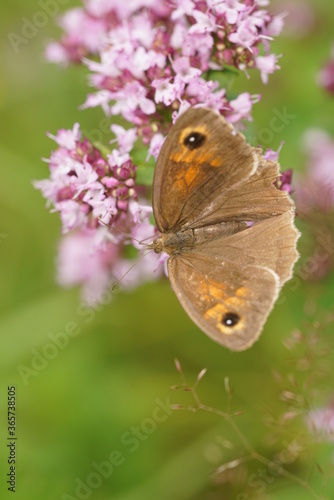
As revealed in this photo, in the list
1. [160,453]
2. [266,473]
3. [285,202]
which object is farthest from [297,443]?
[160,453]

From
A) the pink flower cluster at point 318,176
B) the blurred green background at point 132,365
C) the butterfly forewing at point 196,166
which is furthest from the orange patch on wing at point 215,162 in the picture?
the blurred green background at point 132,365

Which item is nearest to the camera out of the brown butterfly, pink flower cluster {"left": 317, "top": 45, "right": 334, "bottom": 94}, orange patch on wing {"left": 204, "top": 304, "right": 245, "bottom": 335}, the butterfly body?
orange patch on wing {"left": 204, "top": 304, "right": 245, "bottom": 335}

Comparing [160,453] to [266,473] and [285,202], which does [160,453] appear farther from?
[285,202]

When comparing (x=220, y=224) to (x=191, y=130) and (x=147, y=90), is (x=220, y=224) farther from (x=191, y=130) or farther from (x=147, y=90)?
(x=147, y=90)

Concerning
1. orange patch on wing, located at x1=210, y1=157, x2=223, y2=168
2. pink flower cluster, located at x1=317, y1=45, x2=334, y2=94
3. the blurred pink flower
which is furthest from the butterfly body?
pink flower cluster, located at x1=317, y1=45, x2=334, y2=94

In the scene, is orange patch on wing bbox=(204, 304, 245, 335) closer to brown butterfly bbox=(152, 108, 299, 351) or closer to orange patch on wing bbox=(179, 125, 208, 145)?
brown butterfly bbox=(152, 108, 299, 351)

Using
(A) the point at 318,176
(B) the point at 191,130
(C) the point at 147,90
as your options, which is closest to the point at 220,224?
(B) the point at 191,130
